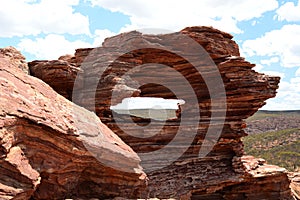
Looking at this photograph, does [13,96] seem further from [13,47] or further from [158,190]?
[158,190]

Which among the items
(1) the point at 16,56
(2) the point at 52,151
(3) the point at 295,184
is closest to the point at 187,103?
(1) the point at 16,56

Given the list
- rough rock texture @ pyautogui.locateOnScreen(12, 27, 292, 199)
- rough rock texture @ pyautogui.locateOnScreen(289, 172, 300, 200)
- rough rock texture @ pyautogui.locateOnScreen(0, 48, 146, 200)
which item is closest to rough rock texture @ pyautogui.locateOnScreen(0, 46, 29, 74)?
rough rock texture @ pyautogui.locateOnScreen(12, 27, 292, 199)

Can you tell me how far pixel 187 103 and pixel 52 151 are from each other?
1918 centimetres

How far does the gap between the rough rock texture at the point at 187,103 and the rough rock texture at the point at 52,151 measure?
966cm

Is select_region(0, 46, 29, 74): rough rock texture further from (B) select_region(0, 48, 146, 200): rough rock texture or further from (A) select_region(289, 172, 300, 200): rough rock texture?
(A) select_region(289, 172, 300, 200): rough rock texture

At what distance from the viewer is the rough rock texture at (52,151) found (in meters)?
10.1

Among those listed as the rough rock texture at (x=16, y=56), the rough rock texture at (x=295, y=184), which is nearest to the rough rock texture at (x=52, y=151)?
the rough rock texture at (x=16, y=56)

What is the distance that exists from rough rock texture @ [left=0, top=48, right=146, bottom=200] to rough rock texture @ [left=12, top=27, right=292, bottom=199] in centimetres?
966

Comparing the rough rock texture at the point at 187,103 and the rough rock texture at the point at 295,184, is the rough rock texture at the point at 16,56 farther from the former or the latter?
the rough rock texture at the point at 295,184

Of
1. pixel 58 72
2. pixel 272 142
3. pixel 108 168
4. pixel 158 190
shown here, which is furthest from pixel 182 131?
pixel 272 142

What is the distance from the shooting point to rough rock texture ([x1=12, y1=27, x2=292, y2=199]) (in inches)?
970

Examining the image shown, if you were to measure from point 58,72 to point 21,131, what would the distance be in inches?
455

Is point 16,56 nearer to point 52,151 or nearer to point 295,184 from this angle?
point 52,151

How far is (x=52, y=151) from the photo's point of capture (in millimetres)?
11703
